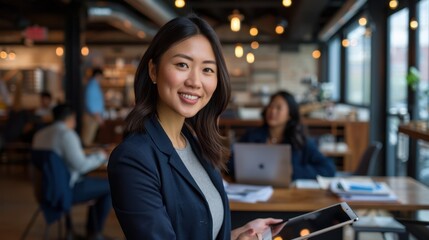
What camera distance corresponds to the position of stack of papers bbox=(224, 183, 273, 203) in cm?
299

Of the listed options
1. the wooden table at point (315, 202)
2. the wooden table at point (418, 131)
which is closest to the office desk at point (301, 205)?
the wooden table at point (315, 202)

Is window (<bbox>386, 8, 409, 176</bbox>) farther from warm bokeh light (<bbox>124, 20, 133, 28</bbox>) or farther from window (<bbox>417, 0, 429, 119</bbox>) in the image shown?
warm bokeh light (<bbox>124, 20, 133, 28</bbox>)

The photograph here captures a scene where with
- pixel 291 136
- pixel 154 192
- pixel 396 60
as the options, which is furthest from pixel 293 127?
pixel 396 60

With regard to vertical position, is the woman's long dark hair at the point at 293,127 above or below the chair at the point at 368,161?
above

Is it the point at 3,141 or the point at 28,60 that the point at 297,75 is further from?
the point at 3,141

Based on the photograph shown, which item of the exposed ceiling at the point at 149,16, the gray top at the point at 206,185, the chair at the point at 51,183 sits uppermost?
the exposed ceiling at the point at 149,16

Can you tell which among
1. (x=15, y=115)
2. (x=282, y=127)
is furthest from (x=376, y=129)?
(x=15, y=115)

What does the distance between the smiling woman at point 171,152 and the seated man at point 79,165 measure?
3.22 meters

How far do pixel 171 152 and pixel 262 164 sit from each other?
1767 mm

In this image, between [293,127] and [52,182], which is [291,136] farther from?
[52,182]

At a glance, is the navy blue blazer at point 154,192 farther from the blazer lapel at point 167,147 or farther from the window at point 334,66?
the window at point 334,66

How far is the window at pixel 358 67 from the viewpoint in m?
10.6

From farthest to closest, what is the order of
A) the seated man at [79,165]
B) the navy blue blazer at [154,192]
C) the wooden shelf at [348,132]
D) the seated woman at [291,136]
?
the wooden shelf at [348,132] → the seated man at [79,165] → the seated woman at [291,136] → the navy blue blazer at [154,192]

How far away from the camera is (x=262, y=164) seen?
332cm
